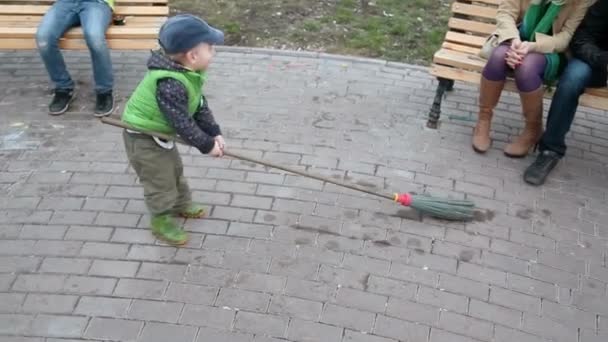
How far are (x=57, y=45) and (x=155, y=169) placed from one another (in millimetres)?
1827

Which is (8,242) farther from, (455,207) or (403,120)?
(403,120)

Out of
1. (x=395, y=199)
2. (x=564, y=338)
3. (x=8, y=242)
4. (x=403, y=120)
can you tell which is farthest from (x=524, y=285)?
(x=8, y=242)

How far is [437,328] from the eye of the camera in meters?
2.89

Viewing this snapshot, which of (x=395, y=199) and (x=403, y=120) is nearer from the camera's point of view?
(x=395, y=199)

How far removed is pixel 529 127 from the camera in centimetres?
413

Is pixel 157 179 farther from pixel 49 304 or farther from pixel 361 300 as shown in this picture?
pixel 361 300

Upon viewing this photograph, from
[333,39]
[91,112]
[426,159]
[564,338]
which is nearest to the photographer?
[564,338]

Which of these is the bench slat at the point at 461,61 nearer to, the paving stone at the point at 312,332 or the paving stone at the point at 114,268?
the paving stone at the point at 312,332

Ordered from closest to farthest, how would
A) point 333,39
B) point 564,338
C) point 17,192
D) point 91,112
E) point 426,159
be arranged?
point 564,338, point 17,192, point 426,159, point 91,112, point 333,39

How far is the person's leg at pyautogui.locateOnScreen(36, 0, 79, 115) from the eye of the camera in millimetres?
4316

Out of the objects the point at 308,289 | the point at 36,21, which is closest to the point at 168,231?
the point at 308,289

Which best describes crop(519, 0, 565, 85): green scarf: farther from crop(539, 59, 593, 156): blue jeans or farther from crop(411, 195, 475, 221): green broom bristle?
crop(411, 195, 475, 221): green broom bristle

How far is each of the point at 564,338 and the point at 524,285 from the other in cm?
36

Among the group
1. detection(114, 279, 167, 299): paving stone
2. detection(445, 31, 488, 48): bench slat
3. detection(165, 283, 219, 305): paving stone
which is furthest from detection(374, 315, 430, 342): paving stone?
detection(445, 31, 488, 48): bench slat
